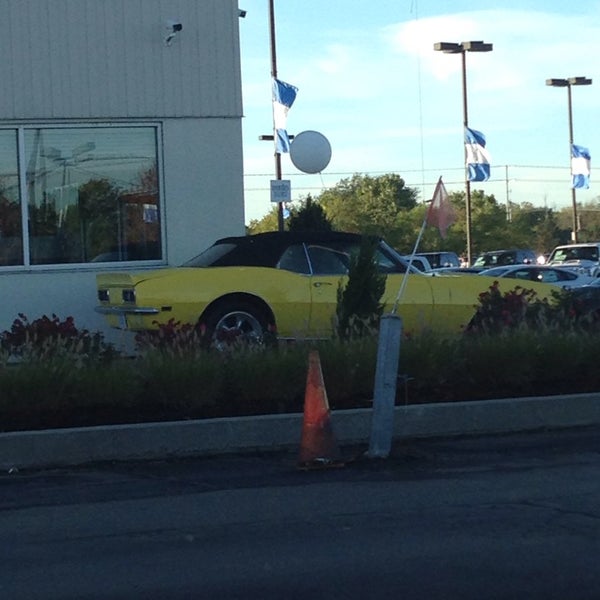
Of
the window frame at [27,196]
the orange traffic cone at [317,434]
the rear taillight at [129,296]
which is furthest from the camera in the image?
the window frame at [27,196]

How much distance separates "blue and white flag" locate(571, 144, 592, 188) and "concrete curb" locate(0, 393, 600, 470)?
37.3 m

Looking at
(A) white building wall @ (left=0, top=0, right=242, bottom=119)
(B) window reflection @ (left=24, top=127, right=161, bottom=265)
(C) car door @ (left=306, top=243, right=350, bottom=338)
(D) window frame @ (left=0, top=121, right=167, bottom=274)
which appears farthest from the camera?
(B) window reflection @ (left=24, top=127, right=161, bottom=265)

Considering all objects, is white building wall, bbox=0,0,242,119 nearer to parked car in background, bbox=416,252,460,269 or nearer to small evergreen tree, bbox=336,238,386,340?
small evergreen tree, bbox=336,238,386,340

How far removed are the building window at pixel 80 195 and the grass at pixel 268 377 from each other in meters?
4.89

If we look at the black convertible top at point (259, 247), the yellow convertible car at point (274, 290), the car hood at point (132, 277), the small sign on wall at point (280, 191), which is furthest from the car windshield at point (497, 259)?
the car hood at point (132, 277)

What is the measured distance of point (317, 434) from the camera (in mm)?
8148

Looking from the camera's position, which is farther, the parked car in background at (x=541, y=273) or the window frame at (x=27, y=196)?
the parked car in background at (x=541, y=273)

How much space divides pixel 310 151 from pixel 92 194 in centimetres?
380

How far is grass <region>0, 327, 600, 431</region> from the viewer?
29.8 feet

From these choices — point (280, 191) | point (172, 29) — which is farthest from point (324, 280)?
point (280, 191)

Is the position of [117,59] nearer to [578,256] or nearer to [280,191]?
[280,191]

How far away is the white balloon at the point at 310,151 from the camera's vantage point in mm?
17078

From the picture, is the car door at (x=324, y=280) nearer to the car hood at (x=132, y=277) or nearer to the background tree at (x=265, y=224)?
the car hood at (x=132, y=277)

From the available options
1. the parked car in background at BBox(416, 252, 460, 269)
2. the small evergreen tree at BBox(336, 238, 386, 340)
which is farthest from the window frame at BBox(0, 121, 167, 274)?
the parked car in background at BBox(416, 252, 460, 269)
